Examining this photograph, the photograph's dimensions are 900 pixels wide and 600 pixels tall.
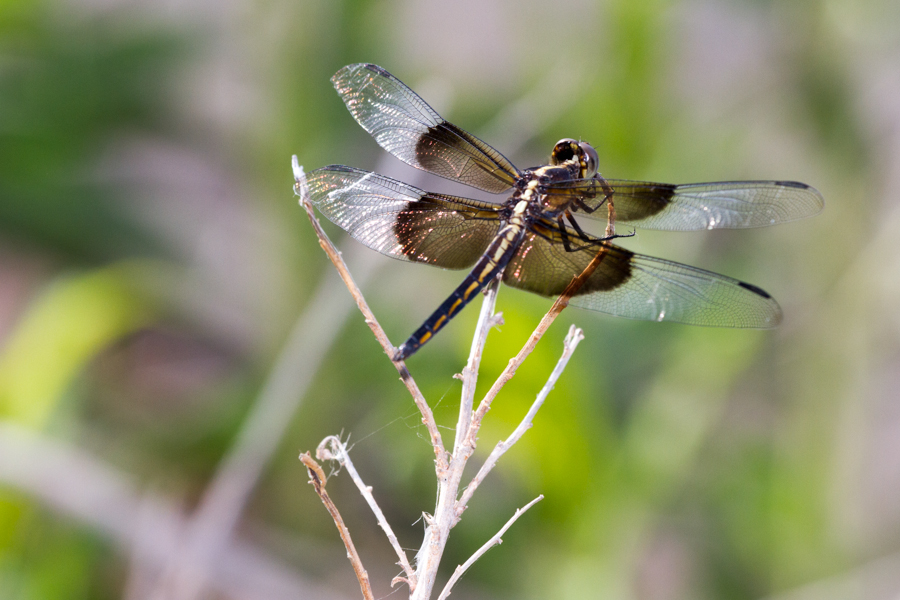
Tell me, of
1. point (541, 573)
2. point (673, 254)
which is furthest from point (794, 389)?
point (541, 573)

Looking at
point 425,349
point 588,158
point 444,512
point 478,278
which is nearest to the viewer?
point 444,512

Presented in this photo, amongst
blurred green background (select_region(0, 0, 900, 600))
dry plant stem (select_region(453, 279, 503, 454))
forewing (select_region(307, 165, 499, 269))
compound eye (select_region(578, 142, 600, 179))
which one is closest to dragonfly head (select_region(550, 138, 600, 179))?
compound eye (select_region(578, 142, 600, 179))

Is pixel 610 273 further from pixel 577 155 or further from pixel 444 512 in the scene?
pixel 444 512

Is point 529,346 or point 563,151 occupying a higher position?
point 563,151

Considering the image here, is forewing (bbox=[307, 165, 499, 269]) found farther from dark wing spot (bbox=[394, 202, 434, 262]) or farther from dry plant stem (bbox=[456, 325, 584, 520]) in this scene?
dry plant stem (bbox=[456, 325, 584, 520])

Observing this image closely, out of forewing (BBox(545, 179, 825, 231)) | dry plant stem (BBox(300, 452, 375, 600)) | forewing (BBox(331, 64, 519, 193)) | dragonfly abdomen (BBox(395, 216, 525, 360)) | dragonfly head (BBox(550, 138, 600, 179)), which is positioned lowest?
dry plant stem (BBox(300, 452, 375, 600))

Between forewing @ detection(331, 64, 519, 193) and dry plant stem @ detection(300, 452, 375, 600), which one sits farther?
forewing @ detection(331, 64, 519, 193)

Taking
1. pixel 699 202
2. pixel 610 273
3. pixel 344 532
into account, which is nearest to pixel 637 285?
pixel 610 273
